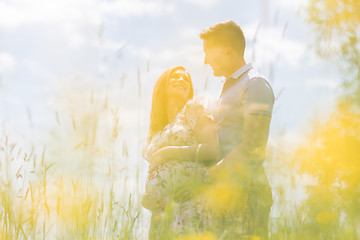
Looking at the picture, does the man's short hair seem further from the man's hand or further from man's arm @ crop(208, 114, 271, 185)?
the man's hand

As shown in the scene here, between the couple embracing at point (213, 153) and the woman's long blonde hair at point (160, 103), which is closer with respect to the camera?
the couple embracing at point (213, 153)

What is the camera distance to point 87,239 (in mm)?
2629

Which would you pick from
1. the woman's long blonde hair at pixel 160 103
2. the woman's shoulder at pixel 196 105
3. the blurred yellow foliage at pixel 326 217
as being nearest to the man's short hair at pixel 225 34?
the woman's long blonde hair at pixel 160 103

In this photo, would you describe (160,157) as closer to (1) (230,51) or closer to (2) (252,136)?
(2) (252,136)

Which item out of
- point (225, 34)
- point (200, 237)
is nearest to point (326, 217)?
point (200, 237)

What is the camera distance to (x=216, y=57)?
3.08 meters

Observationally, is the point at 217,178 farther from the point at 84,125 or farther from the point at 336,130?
the point at 336,130

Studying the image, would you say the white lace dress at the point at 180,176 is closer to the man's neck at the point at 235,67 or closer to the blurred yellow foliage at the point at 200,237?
the blurred yellow foliage at the point at 200,237

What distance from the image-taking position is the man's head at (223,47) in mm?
3066

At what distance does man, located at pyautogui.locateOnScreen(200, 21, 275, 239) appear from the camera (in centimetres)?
237

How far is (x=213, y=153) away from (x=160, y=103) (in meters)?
0.68

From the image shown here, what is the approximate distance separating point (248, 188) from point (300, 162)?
0.67 meters

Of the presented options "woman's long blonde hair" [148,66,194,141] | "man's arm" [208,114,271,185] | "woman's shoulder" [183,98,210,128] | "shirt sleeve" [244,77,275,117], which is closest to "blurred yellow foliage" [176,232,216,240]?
"man's arm" [208,114,271,185]

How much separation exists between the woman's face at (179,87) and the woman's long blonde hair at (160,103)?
0.04 m
